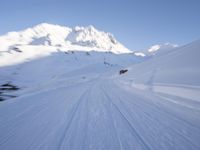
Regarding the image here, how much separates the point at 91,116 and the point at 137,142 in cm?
264

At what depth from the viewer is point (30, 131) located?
5.28m

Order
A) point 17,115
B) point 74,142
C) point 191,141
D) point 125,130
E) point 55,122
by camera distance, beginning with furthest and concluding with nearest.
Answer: point 17,115, point 55,122, point 125,130, point 74,142, point 191,141

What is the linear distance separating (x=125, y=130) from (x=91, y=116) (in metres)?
1.86

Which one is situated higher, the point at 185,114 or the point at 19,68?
the point at 185,114

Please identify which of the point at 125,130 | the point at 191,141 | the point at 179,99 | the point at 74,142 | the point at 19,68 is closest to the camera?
the point at 191,141

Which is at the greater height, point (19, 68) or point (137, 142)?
point (137, 142)

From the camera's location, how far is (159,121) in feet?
18.5

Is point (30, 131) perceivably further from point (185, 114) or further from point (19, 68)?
point (19, 68)

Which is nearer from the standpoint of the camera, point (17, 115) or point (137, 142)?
point (137, 142)

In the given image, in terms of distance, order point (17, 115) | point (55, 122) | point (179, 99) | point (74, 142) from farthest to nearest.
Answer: point (179, 99) → point (17, 115) → point (55, 122) → point (74, 142)

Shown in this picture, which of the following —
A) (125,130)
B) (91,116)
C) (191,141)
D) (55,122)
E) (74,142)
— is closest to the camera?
(191,141)

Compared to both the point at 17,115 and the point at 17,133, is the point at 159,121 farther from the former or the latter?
the point at 17,115

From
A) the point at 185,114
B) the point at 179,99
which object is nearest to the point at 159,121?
the point at 185,114

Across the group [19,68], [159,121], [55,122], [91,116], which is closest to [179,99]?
[159,121]
